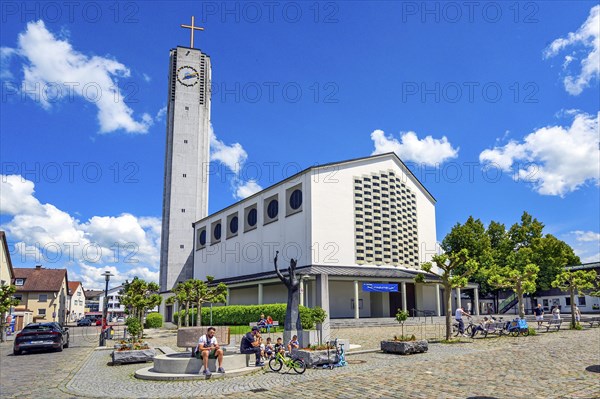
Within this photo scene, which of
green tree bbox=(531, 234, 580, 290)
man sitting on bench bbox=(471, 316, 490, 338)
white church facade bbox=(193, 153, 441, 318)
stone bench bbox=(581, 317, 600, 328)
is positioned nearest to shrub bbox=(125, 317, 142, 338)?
man sitting on bench bbox=(471, 316, 490, 338)

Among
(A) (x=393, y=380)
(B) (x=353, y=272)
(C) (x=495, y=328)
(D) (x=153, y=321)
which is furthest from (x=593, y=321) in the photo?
(D) (x=153, y=321)

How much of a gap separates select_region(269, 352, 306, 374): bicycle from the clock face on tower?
6026 centimetres

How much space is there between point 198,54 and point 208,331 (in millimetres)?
62853

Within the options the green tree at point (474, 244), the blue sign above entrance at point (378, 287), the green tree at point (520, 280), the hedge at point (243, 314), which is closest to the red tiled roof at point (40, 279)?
the hedge at point (243, 314)

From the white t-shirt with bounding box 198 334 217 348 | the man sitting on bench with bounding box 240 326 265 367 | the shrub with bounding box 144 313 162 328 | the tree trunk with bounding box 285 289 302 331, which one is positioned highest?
the tree trunk with bounding box 285 289 302 331

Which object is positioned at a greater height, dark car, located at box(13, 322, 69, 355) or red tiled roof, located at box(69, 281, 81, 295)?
red tiled roof, located at box(69, 281, 81, 295)

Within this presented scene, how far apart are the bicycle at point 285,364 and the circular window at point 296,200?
30.1 m

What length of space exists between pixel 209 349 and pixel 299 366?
2.43 metres

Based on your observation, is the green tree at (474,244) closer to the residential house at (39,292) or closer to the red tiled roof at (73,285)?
the residential house at (39,292)

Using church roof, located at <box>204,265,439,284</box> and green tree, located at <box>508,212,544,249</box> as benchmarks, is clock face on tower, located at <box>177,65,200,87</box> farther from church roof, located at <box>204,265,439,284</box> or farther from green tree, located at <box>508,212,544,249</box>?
green tree, located at <box>508,212,544,249</box>

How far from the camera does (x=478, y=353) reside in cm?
1605

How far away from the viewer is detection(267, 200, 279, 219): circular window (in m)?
47.7

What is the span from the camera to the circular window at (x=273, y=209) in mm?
47719

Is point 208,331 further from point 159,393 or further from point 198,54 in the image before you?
point 198,54
